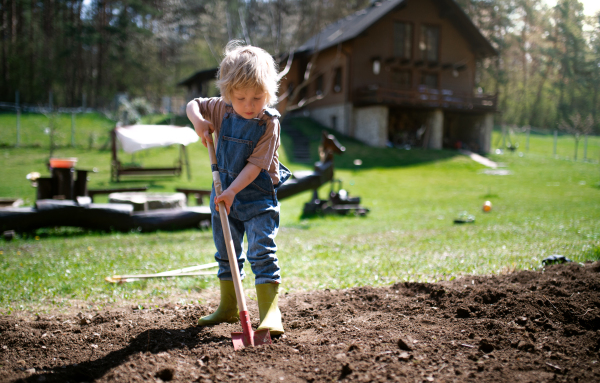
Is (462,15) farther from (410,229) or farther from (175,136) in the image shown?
(410,229)

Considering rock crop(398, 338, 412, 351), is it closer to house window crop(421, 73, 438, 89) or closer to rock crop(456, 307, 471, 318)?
rock crop(456, 307, 471, 318)

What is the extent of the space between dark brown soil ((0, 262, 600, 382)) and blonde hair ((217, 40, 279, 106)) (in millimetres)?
1542

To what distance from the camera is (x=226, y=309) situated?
10.2ft

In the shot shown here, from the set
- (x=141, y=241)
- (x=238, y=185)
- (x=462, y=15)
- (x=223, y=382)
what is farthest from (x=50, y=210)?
(x=462, y=15)

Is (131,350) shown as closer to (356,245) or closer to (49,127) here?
(356,245)

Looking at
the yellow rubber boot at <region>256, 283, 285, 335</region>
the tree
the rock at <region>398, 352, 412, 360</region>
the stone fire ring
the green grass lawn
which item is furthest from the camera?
the tree

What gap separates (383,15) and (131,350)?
84.4 ft

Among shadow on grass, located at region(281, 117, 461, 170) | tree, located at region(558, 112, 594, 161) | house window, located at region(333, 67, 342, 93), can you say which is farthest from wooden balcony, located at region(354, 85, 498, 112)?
tree, located at region(558, 112, 594, 161)

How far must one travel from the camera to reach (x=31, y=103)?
77.7 feet

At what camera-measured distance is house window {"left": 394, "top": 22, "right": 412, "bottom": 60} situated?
27.2m

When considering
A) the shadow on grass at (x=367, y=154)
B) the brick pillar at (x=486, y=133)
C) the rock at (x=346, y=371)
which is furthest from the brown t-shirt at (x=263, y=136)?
the brick pillar at (x=486, y=133)

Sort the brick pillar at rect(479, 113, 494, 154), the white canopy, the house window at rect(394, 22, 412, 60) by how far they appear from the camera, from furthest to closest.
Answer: the brick pillar at rect(479, 113, 494, 154), the house window at rect(394, 22, 412, 60), the white canopy

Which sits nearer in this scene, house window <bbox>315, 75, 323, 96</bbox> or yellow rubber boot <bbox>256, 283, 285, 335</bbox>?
yellow rubber boot <bbox>256, 283, 285, 335</bbox>

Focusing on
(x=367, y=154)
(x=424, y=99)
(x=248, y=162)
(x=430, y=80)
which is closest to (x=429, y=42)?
(x=430, y=80)
